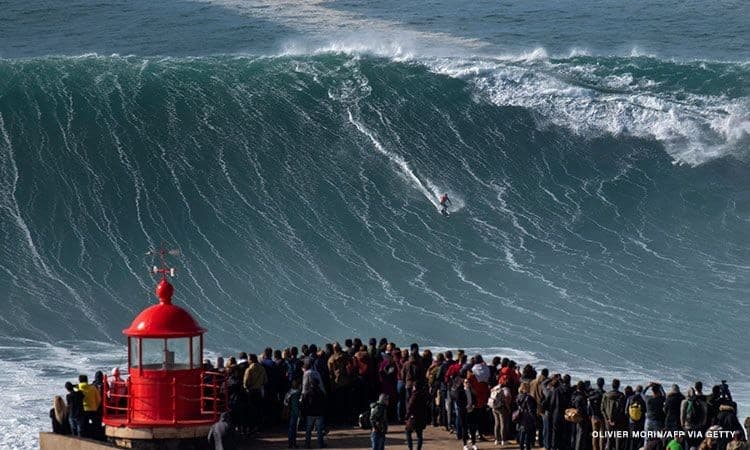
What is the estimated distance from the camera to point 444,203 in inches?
1503

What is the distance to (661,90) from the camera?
45.2 meters

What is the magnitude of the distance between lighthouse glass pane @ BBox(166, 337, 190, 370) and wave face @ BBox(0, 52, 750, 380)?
1007 cm

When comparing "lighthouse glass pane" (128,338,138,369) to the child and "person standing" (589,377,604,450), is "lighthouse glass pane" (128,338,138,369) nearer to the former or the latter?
the child

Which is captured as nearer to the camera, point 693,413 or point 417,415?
point 693,413

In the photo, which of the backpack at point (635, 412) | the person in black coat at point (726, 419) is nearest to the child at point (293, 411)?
the backpack at point (635, 412)

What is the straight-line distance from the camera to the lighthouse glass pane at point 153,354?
2042cm

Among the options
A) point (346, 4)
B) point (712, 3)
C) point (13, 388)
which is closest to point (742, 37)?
point (712, 3)

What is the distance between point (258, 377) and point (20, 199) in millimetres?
16604

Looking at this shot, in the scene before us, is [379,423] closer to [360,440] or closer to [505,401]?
[360,440]

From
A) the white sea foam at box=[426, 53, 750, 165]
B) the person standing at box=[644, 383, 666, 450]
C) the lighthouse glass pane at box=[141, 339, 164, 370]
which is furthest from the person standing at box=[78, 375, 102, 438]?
the white sea foam at box=[426, 53, 750, 165]

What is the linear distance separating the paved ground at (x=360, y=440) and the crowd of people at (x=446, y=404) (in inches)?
4.5

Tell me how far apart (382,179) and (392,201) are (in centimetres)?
138

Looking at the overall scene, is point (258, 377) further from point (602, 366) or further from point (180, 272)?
point (180, 272)

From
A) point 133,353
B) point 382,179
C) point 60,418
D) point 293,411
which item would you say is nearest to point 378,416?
point 293,411
